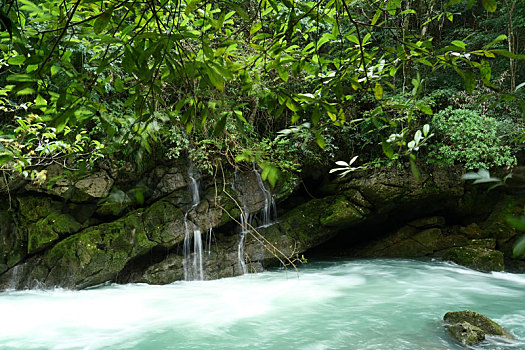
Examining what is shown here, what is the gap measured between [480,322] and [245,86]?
4323 millimetres

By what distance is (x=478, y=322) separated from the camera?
162 inches

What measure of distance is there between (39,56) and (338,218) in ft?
24.3

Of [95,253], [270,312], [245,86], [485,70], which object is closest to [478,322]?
[270,312]

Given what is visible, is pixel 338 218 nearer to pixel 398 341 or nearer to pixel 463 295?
pixel 463 295

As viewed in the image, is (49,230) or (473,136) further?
(473,136)

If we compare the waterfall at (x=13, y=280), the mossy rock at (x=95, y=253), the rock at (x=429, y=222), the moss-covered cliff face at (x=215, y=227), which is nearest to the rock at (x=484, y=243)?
the moss-covered cliff face at (x=215, y=227)

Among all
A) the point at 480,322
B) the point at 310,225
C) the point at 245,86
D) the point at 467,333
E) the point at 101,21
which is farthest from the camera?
the point at 310,225

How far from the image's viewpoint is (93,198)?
6.57 m

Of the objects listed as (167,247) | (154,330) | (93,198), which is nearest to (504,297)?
(154,330)

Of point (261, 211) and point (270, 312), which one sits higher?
point (261, 211)

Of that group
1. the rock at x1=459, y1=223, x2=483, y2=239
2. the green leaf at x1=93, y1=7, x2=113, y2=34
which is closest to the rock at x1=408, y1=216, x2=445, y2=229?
the rock at x1=459, y1=223, x2=483, y2=239

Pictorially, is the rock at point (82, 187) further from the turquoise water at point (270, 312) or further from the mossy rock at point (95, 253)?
the turquoise water at point (270, 312)

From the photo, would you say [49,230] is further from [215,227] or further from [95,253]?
[215,227]

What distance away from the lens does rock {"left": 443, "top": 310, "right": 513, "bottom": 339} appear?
13.1 feet
